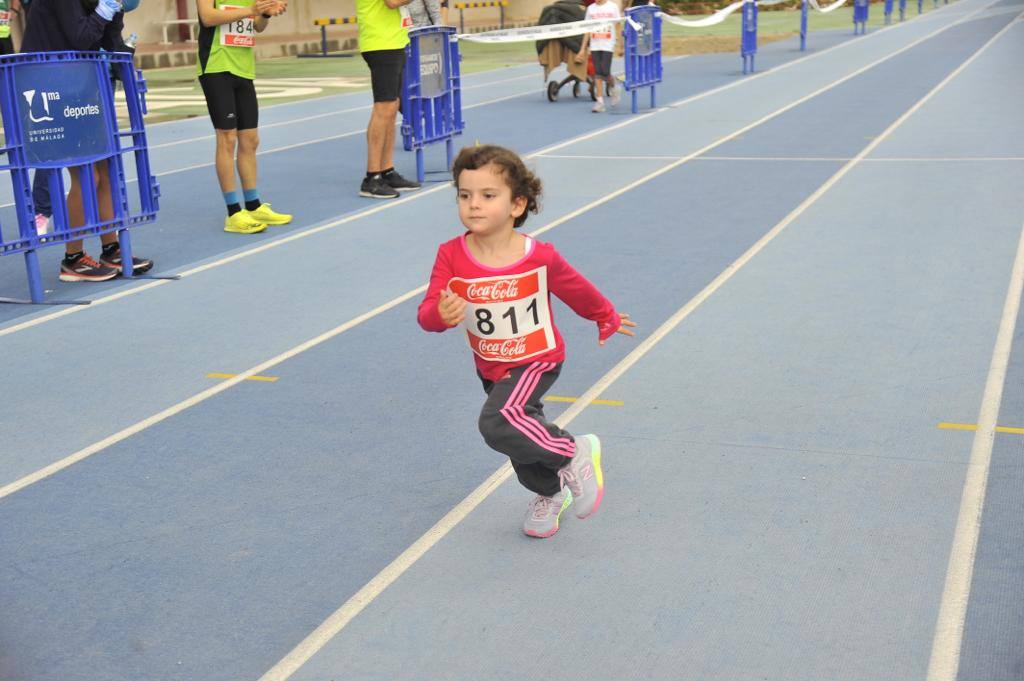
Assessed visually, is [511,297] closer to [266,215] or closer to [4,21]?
[266,215]

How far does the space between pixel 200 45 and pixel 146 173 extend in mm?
1255

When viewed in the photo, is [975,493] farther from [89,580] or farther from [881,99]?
[881,99]

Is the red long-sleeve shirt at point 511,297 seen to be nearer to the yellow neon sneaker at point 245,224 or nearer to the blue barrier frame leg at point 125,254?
the blue barrier frame leg at point 125,254

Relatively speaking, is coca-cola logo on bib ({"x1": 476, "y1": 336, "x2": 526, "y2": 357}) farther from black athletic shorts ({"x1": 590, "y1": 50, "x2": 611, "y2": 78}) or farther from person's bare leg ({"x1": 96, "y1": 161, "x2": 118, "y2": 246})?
black athletic shorts ({"x1": 590, "y1": 50, "x2": 611, "y2": 78})

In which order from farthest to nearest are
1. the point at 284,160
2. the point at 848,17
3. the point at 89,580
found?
the point at 848,17, the point at 284,160, the point at 89,580

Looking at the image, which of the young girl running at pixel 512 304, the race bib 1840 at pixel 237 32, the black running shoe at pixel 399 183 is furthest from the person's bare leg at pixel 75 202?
the young girl running at pixel 512 304

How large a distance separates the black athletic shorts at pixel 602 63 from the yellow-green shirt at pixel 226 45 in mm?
8948

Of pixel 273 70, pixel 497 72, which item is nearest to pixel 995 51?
pixel 497 72

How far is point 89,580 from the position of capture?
12.7 ft

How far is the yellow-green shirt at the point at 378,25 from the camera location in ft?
35.0

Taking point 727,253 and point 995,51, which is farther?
point 995,51

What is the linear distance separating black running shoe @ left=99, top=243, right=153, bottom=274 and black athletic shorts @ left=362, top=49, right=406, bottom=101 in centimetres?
305

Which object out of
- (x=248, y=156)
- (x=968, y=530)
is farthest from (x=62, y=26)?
(x=968, y=530)

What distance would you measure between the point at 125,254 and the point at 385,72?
11.3 feet
